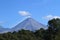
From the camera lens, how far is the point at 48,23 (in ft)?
322

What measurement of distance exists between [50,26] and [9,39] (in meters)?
19.7

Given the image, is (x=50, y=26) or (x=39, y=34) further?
(x=39, y=34)

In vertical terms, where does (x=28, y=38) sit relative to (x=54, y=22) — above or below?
below

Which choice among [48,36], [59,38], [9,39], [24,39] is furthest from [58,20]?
[59,38]

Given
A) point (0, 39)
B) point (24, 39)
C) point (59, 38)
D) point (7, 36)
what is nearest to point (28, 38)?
point (24, 39)

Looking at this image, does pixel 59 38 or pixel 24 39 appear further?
pixel 24 39

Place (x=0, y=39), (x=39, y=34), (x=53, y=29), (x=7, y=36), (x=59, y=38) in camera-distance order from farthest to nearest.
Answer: (x=39, y=34), (x=53, y=29), (x=7, y=36), (x=0, y=39), (x=59, y=38)

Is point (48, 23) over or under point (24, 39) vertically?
over

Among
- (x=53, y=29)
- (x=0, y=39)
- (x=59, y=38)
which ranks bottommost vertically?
(x=59, y=38)

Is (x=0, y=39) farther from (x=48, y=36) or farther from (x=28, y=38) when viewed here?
(x=48, y=36)

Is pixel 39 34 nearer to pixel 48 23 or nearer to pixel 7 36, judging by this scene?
pixel 48 23

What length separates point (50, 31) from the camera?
9738cm

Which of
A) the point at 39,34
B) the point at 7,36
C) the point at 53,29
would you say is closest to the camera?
the point at 7,36

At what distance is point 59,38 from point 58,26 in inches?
2217
